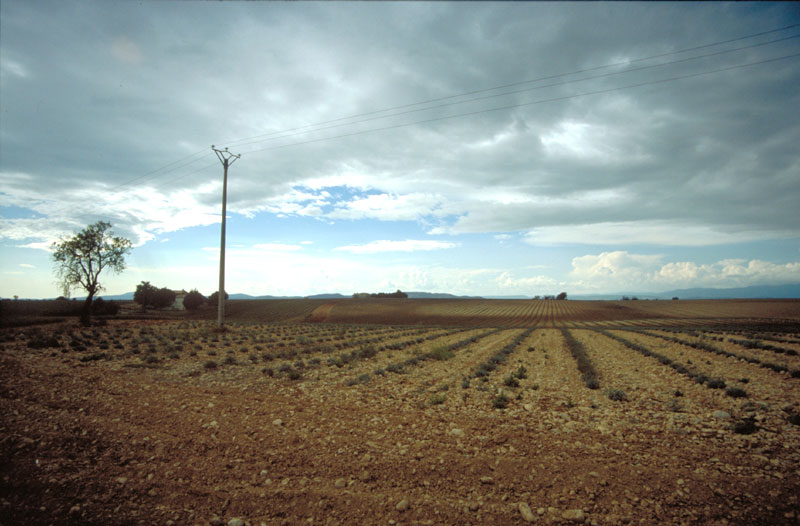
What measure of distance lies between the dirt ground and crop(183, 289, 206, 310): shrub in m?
101

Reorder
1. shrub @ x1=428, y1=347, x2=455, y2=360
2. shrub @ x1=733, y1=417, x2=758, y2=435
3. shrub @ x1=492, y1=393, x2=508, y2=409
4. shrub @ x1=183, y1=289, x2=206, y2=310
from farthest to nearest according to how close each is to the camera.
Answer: shrub @ x1=183, y1=289, x2=206, y2=310
shrub @ x1=428, y1=347, x2=455, y2=360
shrub @ x1=492, y1=393, x2=508, y2=409
shrub @ x1=733, y1=417, x2=758, y2=435

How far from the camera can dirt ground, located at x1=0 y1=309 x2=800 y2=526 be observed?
480 cm

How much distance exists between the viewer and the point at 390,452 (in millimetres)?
6535

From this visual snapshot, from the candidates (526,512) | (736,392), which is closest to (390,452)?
(526,512)

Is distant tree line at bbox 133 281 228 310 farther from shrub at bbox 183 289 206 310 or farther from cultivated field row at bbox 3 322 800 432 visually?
cultivated field row at bbox 3 322 800 432

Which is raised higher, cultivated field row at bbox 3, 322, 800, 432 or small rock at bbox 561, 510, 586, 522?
small rock at bbox 561, 510, 586, 522

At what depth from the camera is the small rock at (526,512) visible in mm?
4633

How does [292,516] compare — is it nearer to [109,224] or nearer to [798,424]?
[798,424]

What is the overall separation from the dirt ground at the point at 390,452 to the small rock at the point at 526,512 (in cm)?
2

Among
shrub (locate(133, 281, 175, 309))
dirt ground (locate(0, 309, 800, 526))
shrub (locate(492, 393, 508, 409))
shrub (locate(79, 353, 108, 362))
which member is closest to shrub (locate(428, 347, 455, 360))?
dirt ground (locate(0, 309, 800, 526))

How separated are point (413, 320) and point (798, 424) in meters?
67.1

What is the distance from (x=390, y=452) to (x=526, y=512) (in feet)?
8.84

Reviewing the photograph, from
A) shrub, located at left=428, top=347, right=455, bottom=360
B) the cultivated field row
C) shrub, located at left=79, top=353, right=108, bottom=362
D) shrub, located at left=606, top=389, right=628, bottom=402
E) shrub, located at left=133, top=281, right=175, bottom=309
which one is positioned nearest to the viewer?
shrub, located at left=606, top=389, right=628, bottom=402

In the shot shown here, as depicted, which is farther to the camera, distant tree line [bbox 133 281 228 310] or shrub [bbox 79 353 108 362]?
distant tree line [bbox 133 281 228 310]
